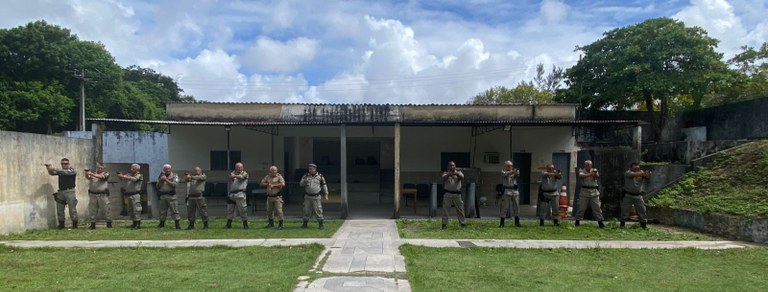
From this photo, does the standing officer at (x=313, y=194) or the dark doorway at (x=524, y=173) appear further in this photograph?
the dark doorway at (x=524, y=173)

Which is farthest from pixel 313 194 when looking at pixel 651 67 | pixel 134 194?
pixel 651 67

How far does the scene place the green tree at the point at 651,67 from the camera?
67.9ft

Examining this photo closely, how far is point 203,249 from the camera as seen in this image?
8047 millimetres

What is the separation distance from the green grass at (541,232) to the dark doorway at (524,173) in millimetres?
4996

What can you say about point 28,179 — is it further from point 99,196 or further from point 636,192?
point 636,192

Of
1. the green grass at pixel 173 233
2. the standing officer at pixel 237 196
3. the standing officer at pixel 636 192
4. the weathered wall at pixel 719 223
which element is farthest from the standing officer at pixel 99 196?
the weathered wall at pixel 719 223

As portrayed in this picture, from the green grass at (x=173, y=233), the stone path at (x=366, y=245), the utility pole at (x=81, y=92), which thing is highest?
the utility pole at (x=81, y=92)

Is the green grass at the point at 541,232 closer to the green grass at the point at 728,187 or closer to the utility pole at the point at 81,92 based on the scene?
the green grass at the point at 728,187

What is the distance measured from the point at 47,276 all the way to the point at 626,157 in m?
12.0

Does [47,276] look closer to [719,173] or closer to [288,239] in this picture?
[288,239]

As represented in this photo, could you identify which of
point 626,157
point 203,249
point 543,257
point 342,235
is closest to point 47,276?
point 203,249

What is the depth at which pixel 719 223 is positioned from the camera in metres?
9.77

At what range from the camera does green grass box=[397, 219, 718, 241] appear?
30.9ft

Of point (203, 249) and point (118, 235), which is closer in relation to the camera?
point (203, 249)
